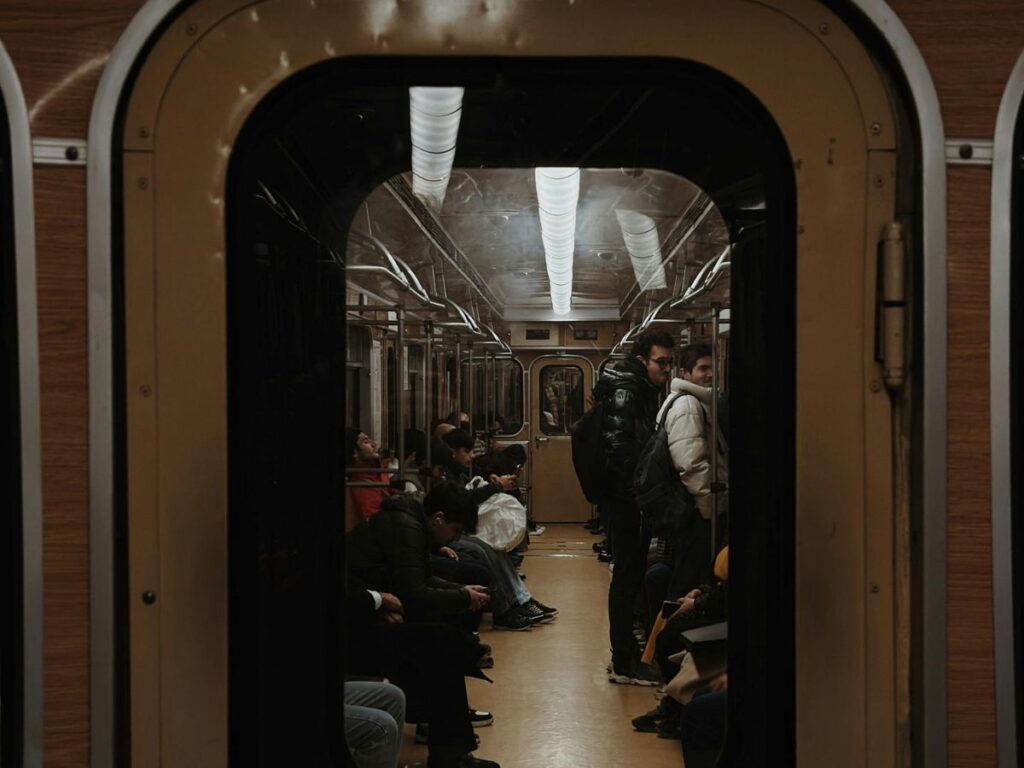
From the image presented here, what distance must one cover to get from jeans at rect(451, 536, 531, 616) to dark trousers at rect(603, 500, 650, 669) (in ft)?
4.09

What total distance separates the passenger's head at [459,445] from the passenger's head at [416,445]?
77cm

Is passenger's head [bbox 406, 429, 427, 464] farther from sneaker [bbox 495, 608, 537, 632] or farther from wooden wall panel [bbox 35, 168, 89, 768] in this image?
wooden wall panel [bbox 35, 168, 89, 768]

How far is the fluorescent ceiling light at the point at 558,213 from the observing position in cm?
416

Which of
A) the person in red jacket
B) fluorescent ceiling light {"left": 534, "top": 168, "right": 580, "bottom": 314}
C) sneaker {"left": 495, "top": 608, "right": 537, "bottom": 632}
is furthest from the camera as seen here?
sneaker {"left": 495, "top": 608, "right": 537, "bottom": 632}

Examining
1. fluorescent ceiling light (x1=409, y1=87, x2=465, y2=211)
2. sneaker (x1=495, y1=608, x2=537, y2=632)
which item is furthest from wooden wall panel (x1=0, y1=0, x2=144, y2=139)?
sneaker (x1=495, y1=608, x2=537, y2=632)

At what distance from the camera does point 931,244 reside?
1.36 metres

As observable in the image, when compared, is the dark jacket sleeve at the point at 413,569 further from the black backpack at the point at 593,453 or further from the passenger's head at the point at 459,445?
the passenger's head at the point at 459,445

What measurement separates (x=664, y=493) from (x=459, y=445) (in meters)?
2.43

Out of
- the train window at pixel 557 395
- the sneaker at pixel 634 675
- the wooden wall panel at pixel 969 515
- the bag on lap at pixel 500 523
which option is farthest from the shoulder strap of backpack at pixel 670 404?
the train window at pixel 557 395

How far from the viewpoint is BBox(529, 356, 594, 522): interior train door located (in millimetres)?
11562

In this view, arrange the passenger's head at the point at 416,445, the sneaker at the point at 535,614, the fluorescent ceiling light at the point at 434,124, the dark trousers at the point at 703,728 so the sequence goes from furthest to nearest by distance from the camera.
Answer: the sneaker at the point at 535,614
the passenger's head at the point at 416,445
the dark trousers at the point at 703,728
the fluorescent ceiling light at the point at 434,124

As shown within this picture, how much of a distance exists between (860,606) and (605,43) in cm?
86

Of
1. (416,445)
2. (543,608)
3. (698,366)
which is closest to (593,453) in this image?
(698,366)

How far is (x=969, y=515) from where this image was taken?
136 centimetres
